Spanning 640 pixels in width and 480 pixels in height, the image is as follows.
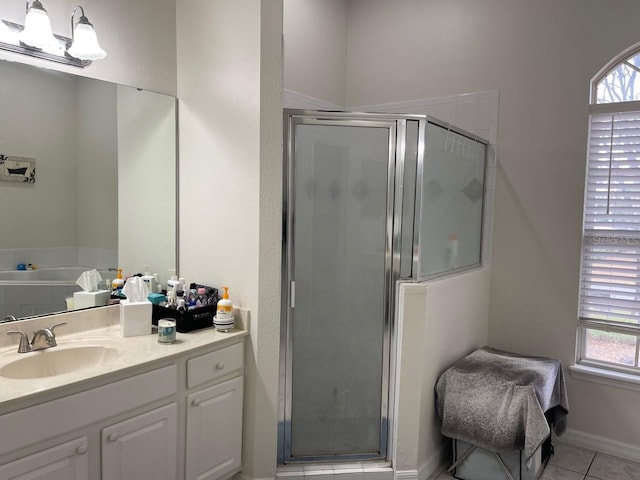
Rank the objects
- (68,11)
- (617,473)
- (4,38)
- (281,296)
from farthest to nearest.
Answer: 1. (617,473)
2. (281,296)
3. (68,11)
4. (4,38)

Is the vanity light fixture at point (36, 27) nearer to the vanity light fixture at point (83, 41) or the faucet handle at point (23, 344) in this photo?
the vanity light fixture at point (83, 41)

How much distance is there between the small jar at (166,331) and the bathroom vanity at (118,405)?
32 mm

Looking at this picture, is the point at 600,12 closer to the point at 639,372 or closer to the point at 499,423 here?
the point at 639,372

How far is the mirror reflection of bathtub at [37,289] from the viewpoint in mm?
1869

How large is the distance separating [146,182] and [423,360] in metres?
1.63

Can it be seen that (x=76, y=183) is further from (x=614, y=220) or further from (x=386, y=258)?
(x=614, y=220)

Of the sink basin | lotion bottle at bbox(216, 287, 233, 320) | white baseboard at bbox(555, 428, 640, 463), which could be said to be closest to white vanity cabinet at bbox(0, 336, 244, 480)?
lotion bottle at bbox(216, 287, 233, 320)

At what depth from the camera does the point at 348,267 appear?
241cm

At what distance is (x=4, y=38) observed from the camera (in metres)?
1.79

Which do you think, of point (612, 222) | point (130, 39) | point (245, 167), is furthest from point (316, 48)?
point (612, 222)

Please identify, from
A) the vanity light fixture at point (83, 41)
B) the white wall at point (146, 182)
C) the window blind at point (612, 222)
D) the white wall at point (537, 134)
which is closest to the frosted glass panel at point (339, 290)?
the white wall at point (146, 182)

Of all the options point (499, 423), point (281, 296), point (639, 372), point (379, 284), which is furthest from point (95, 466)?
point (639, 372)

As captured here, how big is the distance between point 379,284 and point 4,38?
190cm

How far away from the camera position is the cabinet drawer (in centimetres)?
192
